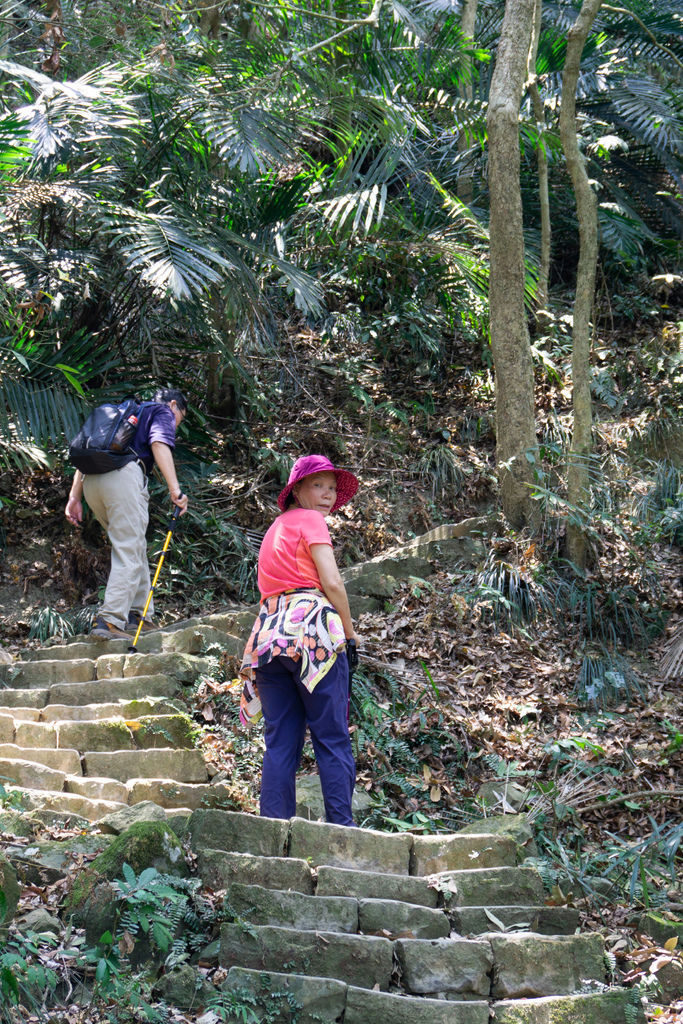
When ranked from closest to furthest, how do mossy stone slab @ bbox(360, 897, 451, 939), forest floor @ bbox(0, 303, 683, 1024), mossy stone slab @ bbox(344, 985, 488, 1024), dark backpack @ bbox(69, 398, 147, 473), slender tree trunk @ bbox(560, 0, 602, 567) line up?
mossy stone slab @ bbox(344, 985, 488, 1024), mossy stone slab @ bbox(360, 897, 451, 939), forest floor @ bbox(0, 303, 683, 1024), dark backpack @ bbox(69, 398, 147, 473), slender tree trunk @ bbox(560, 0, 602, 567)

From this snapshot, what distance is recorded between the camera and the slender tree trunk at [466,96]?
38.6 ft

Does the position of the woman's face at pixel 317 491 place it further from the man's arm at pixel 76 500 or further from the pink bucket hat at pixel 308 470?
the man's arm at pixel 76 500

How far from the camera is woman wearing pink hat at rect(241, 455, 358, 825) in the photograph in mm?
4410

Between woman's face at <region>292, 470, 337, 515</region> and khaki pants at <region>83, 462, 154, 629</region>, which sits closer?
woman's face at <region>292, 470, 337, 515</region>

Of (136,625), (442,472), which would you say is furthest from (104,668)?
(442,472)

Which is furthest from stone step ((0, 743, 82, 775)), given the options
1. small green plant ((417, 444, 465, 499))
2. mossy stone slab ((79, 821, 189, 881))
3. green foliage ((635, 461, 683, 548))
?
small green plant ((417, 444, 465, 499))

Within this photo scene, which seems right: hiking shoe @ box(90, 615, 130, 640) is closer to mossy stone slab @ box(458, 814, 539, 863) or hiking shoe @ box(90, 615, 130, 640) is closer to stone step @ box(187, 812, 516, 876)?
mossy stone slab @ box(458, 814, 539, 863)

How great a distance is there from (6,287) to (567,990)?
6.44 m

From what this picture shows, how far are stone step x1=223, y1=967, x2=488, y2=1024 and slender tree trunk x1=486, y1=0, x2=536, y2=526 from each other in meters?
5.49

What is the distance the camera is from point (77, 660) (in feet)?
21.0

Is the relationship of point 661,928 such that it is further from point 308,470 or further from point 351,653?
point 308,470

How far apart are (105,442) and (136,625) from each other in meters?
1.43

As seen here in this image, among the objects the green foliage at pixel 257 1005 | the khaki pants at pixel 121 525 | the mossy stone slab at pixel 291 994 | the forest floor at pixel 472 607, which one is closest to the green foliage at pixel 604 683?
the forest floor at pixel 472 607

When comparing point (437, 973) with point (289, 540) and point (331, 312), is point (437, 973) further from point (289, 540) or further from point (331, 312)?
point (331, 312)
